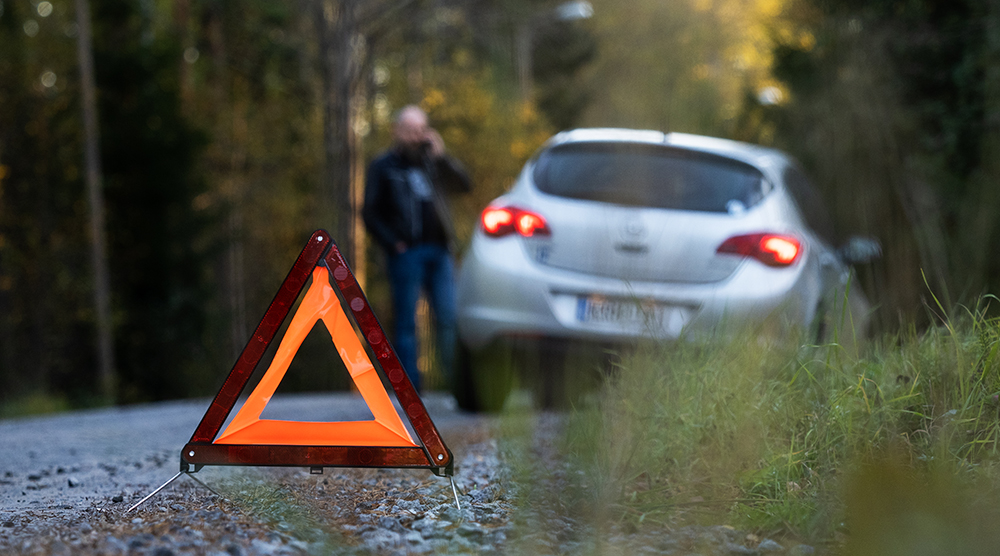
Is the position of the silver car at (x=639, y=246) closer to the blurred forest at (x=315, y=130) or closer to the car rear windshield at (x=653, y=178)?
the car rear windshield at (x=653, y=178)

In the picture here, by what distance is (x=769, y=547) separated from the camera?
2.87 meters

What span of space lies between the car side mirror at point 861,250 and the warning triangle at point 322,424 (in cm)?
356

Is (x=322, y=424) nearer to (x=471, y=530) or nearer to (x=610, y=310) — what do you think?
(x=471, y=530)

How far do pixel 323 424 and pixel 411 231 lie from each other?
402 centimetres

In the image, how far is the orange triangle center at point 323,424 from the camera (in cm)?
333

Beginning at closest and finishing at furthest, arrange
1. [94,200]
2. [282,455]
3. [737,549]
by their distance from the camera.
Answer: [737,549] < [282,455] < [94,200]

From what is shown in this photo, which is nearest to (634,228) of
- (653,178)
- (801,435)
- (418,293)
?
(653,178)

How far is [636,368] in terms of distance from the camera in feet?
14.0

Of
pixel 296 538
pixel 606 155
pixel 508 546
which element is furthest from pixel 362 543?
pixel 606 155

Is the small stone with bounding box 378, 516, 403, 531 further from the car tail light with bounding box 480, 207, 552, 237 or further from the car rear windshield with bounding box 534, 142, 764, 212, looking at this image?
the car rear windshield with bounding box 534, 142, 764, 212

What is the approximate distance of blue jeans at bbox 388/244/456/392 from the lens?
731 cm

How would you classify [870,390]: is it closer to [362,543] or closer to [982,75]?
[362,543]

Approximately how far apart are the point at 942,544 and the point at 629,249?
3.02 metres

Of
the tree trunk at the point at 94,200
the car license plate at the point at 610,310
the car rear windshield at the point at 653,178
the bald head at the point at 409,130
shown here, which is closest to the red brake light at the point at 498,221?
the car rear windshield at the point at 653,178
